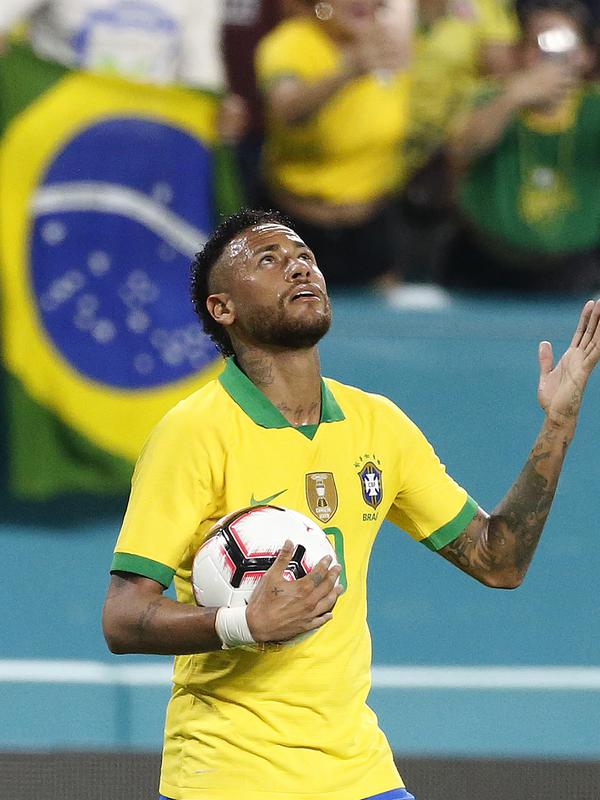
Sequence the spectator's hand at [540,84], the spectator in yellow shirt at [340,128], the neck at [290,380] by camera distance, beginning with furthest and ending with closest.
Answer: the spectator's hand at [540,84] < the spectator in yellow shirt at [340,128] < the neck at [290,380]

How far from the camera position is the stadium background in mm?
4238

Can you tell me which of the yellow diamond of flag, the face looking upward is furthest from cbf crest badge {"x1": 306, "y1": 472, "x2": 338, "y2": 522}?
the yellow diamond of flag

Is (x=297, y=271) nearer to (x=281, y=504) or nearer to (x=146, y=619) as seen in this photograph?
(x=281, y=504)

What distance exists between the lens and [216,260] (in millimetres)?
2480

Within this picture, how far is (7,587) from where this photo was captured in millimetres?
4457

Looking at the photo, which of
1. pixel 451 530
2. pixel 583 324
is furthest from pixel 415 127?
pixel 451 530

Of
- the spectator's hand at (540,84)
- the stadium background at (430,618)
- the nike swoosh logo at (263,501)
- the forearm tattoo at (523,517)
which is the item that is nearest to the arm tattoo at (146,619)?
the nike swoosh logo at (263,501)

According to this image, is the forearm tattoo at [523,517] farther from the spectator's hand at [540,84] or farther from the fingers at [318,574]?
the spectator's hand at [540,84]

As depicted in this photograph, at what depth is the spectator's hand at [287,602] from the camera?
6.61 ft

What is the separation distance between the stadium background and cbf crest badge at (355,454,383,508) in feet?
5.72

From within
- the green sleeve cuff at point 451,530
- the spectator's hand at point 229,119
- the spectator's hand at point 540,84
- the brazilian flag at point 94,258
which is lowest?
the green sleeve cuff at point 451,530

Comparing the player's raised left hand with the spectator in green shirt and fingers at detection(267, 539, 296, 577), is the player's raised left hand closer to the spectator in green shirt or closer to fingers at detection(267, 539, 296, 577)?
fingers at detection(267, 539, 296, 577)

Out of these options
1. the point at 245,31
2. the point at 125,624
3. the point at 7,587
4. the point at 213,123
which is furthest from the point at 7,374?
the point at 125,624

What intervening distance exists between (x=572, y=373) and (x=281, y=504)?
0.55 m
